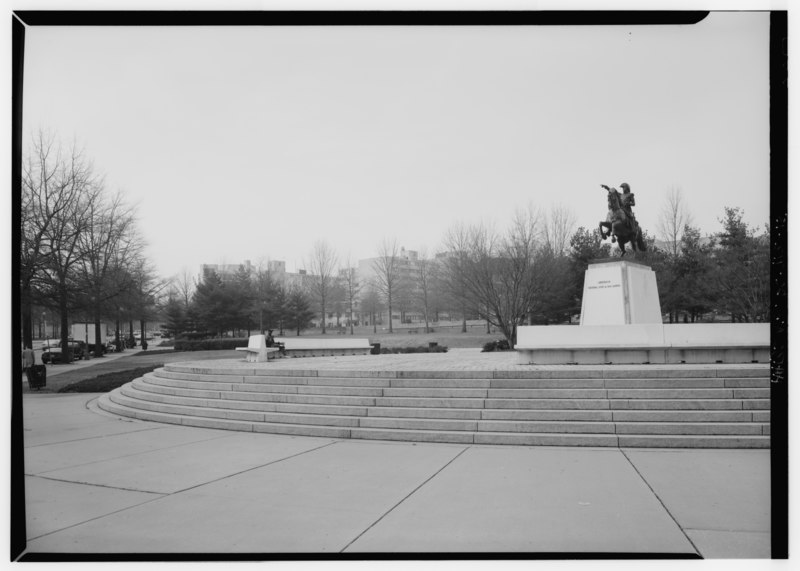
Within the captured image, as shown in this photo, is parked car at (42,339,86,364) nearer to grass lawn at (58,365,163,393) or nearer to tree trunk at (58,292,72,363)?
tree trunk at (58,292,72,363)

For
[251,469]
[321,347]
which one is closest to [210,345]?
[321,347]

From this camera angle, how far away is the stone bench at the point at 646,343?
12.0 meters

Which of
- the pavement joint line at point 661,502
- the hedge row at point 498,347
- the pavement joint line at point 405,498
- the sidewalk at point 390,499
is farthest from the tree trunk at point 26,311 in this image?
the hedge row at point 498,347

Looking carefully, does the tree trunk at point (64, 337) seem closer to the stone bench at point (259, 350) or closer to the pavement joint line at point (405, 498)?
the stone bench at point (259, 350)

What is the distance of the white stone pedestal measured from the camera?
52.2ft

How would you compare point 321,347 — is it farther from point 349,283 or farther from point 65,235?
point 349,283

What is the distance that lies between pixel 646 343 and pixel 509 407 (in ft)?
15.1

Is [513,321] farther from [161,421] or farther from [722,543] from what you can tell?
[722,543]

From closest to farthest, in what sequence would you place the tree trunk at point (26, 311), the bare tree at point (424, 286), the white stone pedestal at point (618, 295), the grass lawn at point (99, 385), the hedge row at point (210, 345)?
the white stone pedestal at point (618, 295), the grass lawn at point (99, 385), the tree trunk at point (26, 311), the hedge row at point (210, 345), the bare tree at point (424, 286)

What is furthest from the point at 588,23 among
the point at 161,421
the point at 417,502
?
the point at 161,421

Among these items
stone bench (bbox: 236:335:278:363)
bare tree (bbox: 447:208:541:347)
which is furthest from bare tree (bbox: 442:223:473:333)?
stone bench (bbox: 236:335:278:363)

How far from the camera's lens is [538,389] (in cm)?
973

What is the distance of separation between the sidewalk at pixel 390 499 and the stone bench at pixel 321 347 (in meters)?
14.0

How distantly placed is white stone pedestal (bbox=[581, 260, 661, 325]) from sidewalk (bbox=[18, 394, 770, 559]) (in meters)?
8.53
